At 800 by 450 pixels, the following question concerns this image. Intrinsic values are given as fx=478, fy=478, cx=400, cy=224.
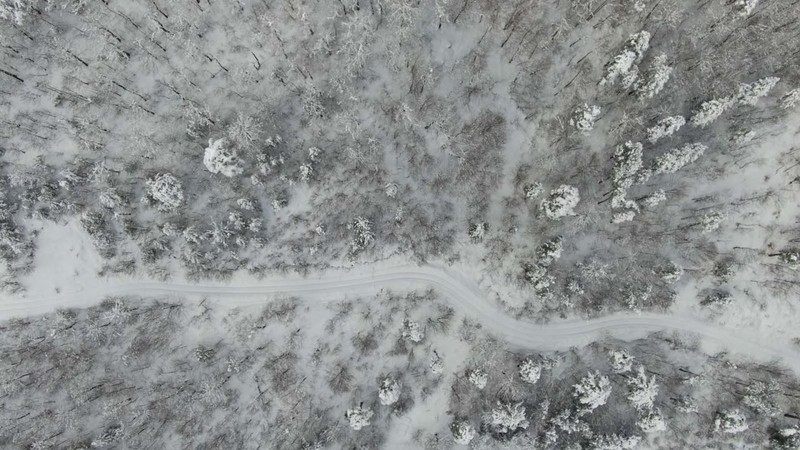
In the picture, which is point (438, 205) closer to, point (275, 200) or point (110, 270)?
point (275, 200)

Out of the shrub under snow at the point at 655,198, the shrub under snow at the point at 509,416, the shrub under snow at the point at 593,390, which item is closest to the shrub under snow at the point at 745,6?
the shrub under snow at the point at 655,198

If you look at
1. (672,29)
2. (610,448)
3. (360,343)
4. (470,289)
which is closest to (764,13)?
(672,29)

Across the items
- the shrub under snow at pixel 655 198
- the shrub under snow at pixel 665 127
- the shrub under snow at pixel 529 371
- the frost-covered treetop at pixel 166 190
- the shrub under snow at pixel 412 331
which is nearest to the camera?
the shrub under snow at pixel 665 127

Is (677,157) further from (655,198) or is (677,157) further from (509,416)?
(509,416)

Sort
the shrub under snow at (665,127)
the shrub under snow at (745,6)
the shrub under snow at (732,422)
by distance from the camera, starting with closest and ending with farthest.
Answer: the shrub under snow at (665,127)
the shrub under snow at (732,422)
the shrub under snow at (745,6)

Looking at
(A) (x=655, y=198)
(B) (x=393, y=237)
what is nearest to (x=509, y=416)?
(B) (x=393, y=237)

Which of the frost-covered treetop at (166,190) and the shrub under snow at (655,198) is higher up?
the frost-covered treetop at (166,190)

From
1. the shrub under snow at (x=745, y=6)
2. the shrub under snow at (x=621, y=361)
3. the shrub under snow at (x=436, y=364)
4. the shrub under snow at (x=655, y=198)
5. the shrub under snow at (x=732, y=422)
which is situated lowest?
the shrub under snow at (x=732, y=422)

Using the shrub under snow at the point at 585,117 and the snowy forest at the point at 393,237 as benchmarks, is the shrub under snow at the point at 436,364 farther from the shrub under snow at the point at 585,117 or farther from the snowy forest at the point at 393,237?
the shrub under snow at the point at 585,117

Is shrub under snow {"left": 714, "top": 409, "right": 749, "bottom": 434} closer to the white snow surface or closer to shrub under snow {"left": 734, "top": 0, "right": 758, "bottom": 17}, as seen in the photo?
the white snow surface
